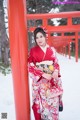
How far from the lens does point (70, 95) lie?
163cm

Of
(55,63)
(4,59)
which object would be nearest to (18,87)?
(55,63)

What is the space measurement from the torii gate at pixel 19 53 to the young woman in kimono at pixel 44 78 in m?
0.04

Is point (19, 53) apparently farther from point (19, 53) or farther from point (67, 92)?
point (67, 92)

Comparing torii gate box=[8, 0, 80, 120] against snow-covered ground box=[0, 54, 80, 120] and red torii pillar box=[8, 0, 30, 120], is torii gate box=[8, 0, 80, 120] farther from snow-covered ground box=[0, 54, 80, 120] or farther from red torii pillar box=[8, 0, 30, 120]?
snow-covered ground box=[0, 54, 80, 120]

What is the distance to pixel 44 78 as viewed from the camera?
1.29m

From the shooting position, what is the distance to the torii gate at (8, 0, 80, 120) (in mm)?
1252

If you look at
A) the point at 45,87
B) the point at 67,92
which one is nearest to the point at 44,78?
the point at 45,87

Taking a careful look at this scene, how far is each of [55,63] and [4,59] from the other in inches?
20.1

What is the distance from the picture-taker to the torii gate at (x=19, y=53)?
1.25 m

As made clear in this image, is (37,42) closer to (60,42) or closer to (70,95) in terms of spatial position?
(70,95)

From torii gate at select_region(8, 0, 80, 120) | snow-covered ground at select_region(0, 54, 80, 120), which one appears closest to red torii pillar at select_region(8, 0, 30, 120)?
torii gate at select_region(8, 0, 80, 120)

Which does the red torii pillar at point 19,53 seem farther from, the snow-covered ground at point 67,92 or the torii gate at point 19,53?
the snow-covered ground at point 67,92

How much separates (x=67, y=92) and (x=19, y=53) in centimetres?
53

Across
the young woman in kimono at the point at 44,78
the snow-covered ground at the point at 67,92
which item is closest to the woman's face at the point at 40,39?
the young woman in kimono at the point at 44,78
